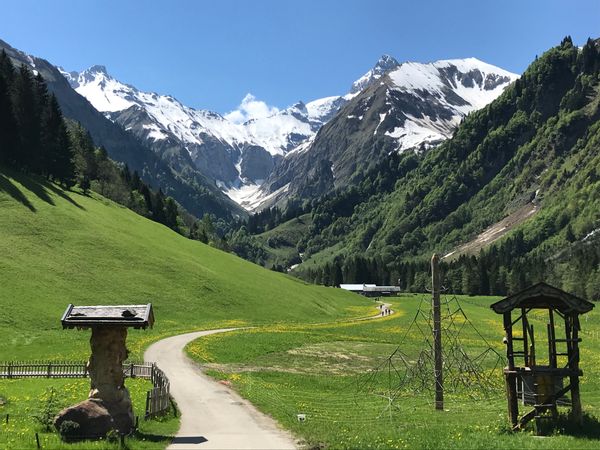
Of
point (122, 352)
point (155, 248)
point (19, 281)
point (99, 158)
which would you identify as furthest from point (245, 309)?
point (99, 158)

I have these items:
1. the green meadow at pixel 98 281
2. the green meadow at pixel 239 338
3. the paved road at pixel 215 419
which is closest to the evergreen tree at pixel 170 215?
the green meadow at pixel 98 281

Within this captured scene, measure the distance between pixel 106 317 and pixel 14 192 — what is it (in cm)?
9017

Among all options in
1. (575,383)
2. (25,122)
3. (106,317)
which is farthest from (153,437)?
(25,122)

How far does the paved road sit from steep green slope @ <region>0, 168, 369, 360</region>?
734 inches

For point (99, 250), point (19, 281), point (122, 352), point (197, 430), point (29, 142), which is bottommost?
point (197, 430)

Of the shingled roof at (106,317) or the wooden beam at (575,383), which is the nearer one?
the wooden beam at (575,383)

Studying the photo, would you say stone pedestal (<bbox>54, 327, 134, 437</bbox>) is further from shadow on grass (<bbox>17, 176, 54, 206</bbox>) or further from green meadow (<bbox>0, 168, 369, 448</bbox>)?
shadow on grass (<bbox>17, 176, 54, 206</bbox>)

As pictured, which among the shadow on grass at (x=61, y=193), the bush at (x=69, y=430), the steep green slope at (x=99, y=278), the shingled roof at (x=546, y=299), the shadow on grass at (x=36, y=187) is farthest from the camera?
the shadow on grass at (x=61, y=193)

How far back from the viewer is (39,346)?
5728 centimetres

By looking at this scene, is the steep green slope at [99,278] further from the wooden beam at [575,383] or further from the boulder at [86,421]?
the wooden beam at [575,383]

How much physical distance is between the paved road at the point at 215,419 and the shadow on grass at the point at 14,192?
67166 mm

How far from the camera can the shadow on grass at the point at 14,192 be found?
100312 mm

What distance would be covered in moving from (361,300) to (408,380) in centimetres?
12793

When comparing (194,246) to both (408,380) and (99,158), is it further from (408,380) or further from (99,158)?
(408,380)
